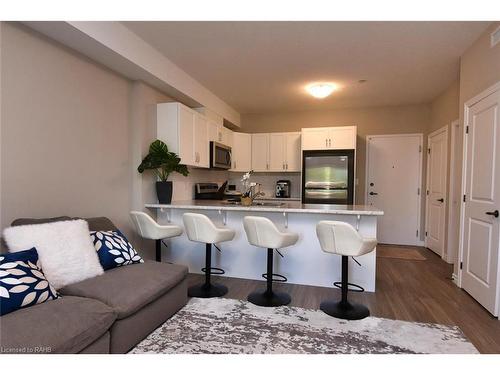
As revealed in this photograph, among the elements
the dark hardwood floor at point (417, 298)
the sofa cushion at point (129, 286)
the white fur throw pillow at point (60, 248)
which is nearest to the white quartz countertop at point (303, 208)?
the dark hardwood floor at point (417, 298)

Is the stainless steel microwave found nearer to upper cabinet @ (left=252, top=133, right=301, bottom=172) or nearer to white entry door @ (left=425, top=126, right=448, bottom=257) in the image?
upper cabinet @ (left=252, top=133, right=301, bottom=172)

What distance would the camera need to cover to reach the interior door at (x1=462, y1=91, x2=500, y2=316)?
8.36ft

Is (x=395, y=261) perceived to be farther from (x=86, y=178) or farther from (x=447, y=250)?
(x=86, y=178)

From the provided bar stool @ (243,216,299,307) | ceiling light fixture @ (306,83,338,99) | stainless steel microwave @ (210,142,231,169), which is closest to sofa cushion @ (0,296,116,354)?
bar stool @ (243,216,299,307)

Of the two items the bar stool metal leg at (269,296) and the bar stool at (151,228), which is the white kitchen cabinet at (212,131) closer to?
the bar stool at (151,228)

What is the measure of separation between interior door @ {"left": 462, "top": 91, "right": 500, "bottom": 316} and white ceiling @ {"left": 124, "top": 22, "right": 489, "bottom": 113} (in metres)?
0.85

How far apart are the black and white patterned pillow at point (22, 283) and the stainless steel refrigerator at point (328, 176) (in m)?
4.15

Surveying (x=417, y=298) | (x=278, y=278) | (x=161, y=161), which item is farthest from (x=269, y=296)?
(x=161, y=161)

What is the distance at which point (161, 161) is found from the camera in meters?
3.39

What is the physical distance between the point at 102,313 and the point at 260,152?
4.53 m

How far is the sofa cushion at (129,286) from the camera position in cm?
184

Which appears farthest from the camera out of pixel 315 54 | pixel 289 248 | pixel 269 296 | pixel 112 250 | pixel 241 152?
pixel 241 152

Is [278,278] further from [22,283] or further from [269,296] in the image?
[22,283]
